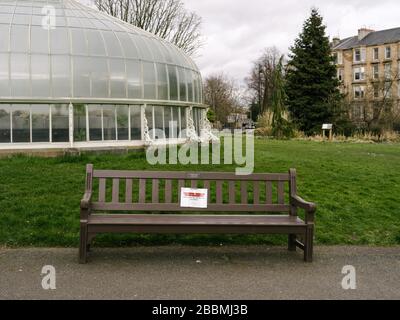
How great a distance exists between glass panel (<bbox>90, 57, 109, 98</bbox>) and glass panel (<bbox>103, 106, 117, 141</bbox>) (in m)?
0.47

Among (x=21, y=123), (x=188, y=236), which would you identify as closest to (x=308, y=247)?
(x=188, y=236)

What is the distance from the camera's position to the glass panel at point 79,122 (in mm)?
14587

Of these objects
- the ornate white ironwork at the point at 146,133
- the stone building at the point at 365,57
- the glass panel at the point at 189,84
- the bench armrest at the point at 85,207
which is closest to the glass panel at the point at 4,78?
the ornate white ironwork at the point at 146,133

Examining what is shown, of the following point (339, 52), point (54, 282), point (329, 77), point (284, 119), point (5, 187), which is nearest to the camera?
point (54, 282)

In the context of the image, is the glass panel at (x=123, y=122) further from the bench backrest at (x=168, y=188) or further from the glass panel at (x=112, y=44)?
the bench backrest at (x=168, y=188)

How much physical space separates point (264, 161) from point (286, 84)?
26.8m

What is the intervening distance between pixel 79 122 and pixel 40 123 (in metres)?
1.20

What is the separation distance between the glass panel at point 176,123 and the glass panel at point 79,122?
145 inches

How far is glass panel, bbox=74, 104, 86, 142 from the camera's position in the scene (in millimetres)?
14587

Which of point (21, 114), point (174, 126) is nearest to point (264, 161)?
point (174, 126)

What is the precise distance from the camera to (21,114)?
46.4 feet

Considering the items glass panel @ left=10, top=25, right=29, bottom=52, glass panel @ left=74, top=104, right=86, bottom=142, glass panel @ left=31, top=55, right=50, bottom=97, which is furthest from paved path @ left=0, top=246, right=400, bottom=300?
glass panel @ left=10, top=25, right=29, bottom=52
